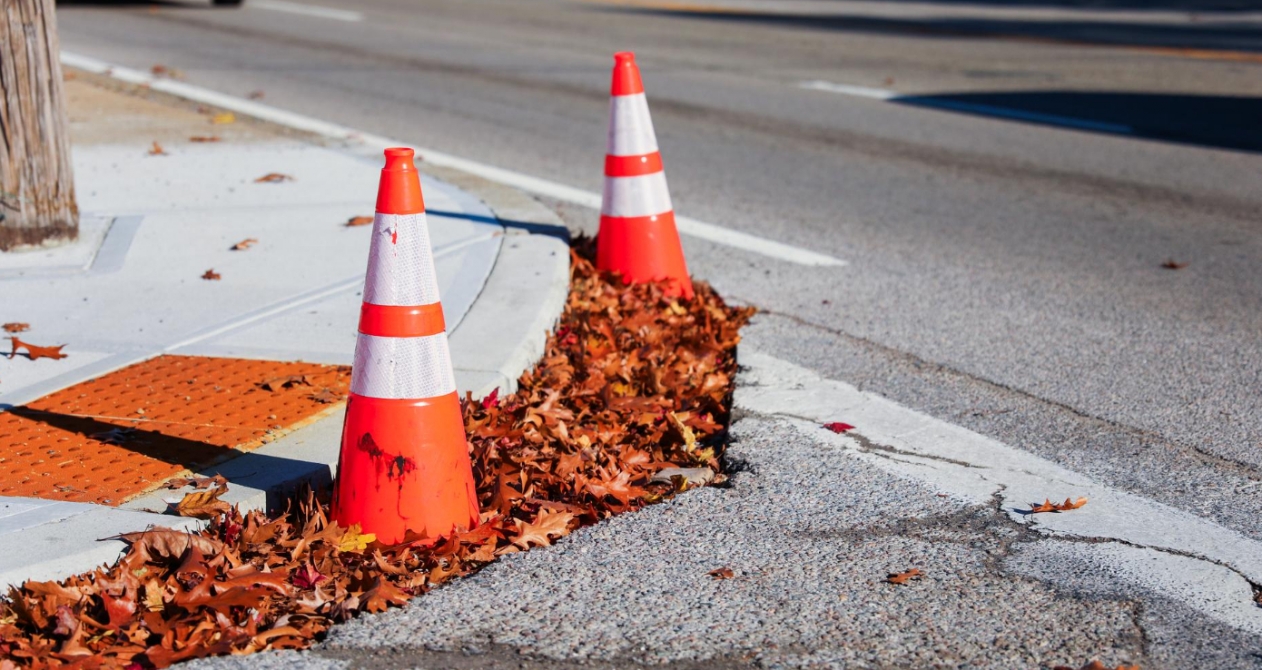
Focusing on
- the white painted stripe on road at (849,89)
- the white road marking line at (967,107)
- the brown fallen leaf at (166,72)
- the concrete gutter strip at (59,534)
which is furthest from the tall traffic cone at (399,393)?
the brown fallen leaf at (166,72)

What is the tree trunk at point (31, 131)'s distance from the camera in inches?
192

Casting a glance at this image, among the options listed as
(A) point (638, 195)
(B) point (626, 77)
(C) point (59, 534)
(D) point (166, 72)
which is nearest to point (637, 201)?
(A) point (638, 195)

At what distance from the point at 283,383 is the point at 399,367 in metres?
0.91

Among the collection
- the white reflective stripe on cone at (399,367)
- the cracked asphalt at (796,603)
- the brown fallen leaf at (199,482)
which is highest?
the white reflective stripe on cone at (399,367)

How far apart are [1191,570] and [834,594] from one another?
0.82 m

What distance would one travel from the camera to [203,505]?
9.80ft

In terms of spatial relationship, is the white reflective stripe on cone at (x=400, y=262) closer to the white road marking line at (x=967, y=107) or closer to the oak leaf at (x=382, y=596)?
the oak leaf at (x=382, y=596)

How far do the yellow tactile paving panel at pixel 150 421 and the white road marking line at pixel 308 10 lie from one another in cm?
1401

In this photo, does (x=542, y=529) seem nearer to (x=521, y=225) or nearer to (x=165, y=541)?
(x=165, y=541)

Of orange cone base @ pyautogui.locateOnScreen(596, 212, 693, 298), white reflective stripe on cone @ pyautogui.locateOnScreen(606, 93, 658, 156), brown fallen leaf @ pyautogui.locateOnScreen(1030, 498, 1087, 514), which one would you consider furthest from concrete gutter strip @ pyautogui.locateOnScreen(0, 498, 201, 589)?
white reflective stripe on cone @ pyautogui.locateOnScreen(606, 93, 658, 156)

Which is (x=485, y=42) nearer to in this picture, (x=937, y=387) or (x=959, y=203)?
(x=959, y=203)

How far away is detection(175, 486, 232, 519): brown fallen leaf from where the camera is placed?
297cm

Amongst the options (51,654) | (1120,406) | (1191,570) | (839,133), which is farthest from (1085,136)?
(51,654)

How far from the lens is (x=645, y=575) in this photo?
288 cm
